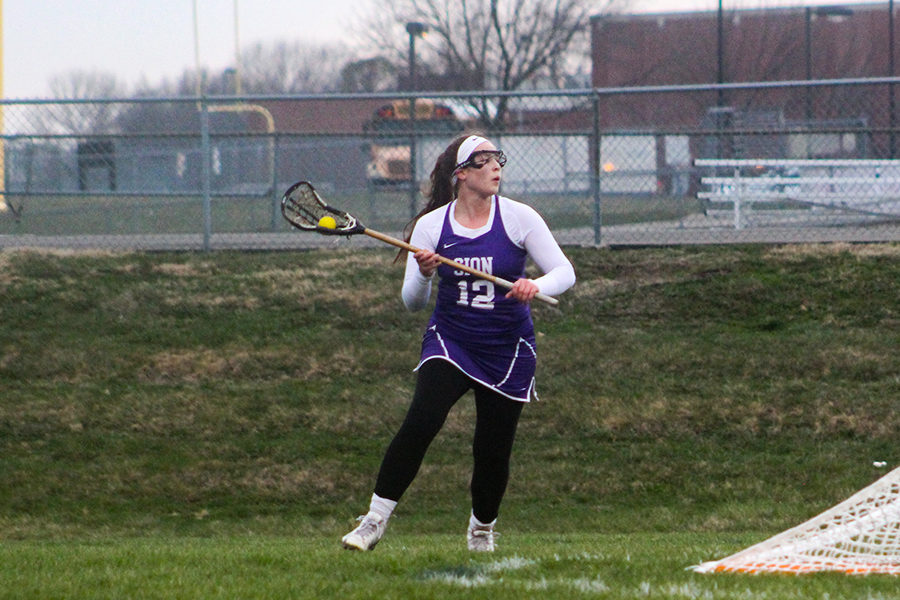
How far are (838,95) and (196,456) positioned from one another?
1918 cm

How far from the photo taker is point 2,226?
544 inches

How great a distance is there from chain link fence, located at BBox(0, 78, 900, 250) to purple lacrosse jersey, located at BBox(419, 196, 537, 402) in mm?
6698

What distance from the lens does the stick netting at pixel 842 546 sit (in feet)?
14.4

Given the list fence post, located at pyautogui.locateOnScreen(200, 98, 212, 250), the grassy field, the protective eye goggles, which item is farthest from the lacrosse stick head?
fence post, located at pyautogui.locateOnScreen(200, 98, 212, 250)

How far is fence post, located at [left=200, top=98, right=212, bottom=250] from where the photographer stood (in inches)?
498

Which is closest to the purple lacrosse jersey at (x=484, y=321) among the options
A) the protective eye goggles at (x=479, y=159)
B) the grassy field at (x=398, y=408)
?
the protective eye goggles at (x=479, y=159)

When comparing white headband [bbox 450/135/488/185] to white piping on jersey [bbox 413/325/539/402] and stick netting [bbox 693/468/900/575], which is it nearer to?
white piping on jersey [bbox 413/325/539/402]

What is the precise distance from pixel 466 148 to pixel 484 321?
81 cm

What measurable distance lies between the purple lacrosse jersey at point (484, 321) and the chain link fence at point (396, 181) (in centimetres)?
670

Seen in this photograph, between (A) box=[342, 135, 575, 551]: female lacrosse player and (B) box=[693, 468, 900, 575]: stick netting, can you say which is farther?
(A) box=[342, 135, 575, 551]: female lacrosse player

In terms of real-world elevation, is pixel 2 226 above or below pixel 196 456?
above

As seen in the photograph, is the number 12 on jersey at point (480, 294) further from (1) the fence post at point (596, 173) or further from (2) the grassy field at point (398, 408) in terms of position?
(1) the fence post at point (596, 173)

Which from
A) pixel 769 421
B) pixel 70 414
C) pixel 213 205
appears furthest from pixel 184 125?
pixel 769 421

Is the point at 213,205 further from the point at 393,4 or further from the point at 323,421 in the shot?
the point at 393,4
